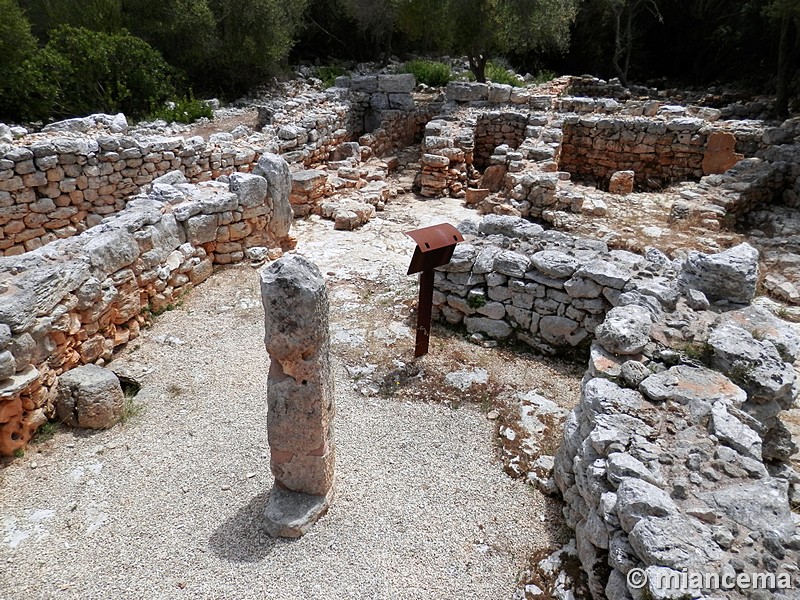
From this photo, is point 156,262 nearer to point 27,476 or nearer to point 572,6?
point 27,476

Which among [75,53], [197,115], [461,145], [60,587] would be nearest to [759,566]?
[60,587]

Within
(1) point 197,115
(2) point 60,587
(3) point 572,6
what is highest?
(3) point 572,6

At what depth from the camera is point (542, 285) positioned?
7.35 metres

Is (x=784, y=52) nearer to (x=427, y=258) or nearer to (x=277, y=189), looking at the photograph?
(x=277, y=189)

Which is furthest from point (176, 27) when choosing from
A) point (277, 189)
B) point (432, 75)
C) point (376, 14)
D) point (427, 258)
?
point (427, 258)

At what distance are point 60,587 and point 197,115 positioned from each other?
46.5 ft

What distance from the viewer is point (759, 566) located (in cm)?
338

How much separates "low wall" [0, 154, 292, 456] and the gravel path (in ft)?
1.88

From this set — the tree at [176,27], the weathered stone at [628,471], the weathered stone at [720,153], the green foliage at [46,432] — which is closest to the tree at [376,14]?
the tree at [176,27]

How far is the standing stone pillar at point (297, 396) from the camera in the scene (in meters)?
4.27

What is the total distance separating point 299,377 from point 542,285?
4026mm

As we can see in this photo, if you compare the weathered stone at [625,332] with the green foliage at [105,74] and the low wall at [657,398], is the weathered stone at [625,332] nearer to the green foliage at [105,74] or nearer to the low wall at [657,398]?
the low wall at [657,398]

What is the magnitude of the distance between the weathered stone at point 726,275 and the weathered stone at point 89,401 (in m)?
6.71

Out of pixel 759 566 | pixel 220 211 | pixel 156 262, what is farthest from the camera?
pixel 220 211
